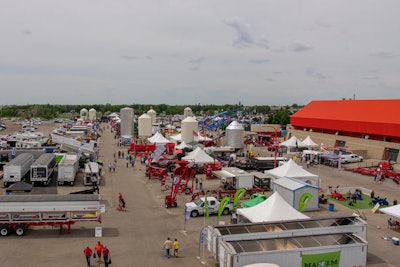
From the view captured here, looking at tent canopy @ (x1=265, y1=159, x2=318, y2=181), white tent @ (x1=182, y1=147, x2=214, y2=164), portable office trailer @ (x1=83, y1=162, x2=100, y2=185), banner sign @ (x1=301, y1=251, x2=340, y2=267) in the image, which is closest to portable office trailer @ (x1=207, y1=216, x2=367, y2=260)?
banner sign @ (x1=301, y1=251, x2=340, y2=267)

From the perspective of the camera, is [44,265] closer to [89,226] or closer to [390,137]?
[89,226]

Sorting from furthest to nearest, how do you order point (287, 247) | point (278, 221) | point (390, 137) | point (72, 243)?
point (390, 137), point (72, 243), point (278, 221), point (287, 247)

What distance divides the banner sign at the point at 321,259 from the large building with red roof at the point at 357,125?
34.8m

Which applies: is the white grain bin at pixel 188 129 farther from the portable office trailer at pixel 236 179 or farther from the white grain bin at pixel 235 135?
the portable office trailer at pixel 236 179

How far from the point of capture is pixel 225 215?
2219 centimetres

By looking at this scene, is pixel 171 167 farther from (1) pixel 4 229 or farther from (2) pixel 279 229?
(2) pixel 279 229

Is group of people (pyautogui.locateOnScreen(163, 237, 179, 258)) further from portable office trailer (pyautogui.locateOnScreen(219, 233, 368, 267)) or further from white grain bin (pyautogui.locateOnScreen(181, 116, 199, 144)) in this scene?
white grain bin (pyautogui.locateOnScreen(181, 116, 199, 144))

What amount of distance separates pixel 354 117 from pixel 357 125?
250cm

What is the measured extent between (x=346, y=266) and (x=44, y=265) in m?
12.3

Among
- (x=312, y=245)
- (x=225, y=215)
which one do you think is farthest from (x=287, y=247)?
(x=225, y=215)

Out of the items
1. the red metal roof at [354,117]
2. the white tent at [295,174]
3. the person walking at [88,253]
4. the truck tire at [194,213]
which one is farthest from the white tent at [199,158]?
the red metal roof at [354,117]

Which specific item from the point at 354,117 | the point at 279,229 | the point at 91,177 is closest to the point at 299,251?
the point at 279,229

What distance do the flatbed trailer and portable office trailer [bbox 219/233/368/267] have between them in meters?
7.91

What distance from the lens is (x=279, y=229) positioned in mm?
15125
